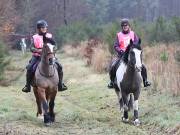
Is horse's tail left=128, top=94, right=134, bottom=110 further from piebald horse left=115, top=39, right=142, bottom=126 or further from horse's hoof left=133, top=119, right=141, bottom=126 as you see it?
horse's hoof left=133, top=119, right=141, bottom=126

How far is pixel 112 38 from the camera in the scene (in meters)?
26.9

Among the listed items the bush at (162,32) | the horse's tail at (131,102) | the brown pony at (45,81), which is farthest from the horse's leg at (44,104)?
the bush at (162,32)

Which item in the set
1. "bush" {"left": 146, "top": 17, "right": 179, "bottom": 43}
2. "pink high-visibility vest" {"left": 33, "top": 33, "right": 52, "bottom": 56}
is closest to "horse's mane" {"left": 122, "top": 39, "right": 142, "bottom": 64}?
"pink high-visibility vest" {"left": 33, "top": 33, "right": 52, "bottom": 56}

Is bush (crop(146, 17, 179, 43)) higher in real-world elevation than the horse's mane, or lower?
lower

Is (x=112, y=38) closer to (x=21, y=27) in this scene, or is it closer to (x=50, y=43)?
(x=50, y=43)

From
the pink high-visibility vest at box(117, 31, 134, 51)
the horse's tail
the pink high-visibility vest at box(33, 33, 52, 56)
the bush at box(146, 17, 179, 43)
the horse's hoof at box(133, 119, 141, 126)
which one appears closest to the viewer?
the horse's hoof at box(133, 119, 141, 126)

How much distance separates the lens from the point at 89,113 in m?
14.8

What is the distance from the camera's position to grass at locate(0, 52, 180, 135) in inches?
464

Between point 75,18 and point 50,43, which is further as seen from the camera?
point 75,18

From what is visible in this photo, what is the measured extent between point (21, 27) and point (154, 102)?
4214cm

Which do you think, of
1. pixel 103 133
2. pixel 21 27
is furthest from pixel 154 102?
pixel 21 27

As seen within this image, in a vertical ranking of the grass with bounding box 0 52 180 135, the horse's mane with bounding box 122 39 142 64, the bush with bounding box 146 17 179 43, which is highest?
the horse's mane with bounding box 122 39 142 64

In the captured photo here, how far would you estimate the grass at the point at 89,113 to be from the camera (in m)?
11.8

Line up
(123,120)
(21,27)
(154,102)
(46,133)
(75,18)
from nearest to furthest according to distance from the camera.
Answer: (46,133), (123,120), (154,102), (21,27), (75,18)
